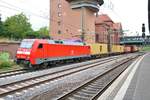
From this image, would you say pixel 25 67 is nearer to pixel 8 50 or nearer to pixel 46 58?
pixel 46 58

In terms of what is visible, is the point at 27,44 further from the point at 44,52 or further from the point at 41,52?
the point at 44,52

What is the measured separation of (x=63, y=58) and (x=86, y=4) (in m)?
60.8

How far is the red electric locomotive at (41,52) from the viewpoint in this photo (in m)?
28.9

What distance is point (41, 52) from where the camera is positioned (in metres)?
30.2

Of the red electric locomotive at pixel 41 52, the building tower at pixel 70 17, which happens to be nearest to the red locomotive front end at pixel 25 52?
the red electric locomotive at pixel 41 52

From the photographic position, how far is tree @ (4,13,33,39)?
112m

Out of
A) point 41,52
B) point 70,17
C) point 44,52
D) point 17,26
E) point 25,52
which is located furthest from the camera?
point 17,26

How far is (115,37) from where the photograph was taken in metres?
134

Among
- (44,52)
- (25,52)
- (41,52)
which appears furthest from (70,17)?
(25,52)

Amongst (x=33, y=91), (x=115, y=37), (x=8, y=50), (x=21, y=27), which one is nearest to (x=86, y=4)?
(x=21, y=27)

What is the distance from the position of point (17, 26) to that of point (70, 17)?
80.7ft

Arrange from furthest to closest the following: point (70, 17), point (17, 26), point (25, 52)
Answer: point (17, 26) < point (70, 17) < point (25, 52)

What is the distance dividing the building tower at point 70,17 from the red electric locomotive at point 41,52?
57051 mm

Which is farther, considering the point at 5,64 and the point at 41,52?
the point at 5,64
